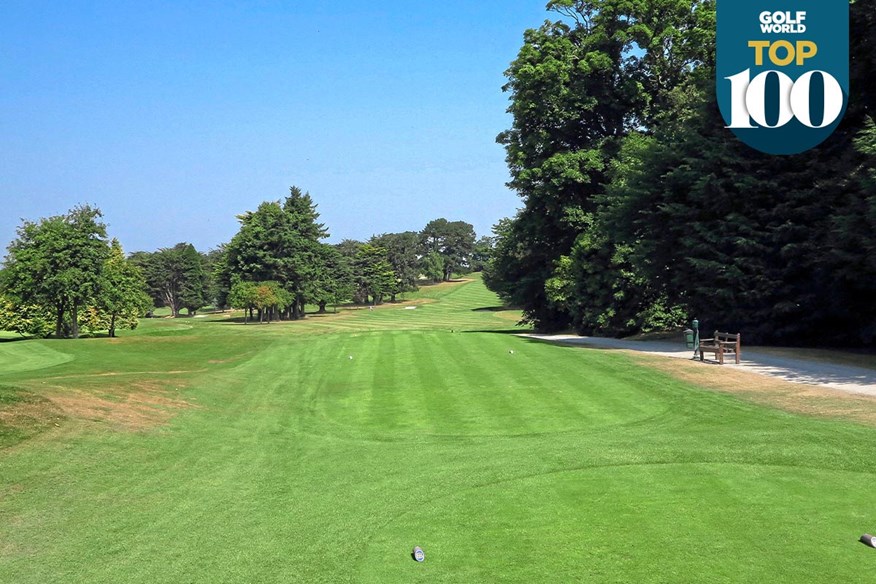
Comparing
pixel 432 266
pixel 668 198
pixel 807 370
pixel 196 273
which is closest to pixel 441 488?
pixel 807 370

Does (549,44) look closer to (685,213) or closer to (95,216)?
(685,213)

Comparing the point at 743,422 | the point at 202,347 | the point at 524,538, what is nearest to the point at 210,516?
the point at 524,538

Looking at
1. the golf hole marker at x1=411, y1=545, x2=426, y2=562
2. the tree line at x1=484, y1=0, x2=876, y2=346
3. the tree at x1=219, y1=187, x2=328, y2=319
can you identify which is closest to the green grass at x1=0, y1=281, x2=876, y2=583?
the golf hole marker at x1=411, y1=545, x2=426, y2=562

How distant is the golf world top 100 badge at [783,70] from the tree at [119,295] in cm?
4412

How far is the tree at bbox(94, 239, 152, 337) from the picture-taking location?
52.1 metres

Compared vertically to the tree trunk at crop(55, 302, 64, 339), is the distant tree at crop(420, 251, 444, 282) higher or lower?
higher

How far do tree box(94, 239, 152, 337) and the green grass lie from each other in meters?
36.3

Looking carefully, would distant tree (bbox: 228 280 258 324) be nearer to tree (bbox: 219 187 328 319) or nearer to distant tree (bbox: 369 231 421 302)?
tree (bbox: 219 187 328 319)

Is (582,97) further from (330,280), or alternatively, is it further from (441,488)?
(330,280)

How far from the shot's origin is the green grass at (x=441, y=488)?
764 centimetres

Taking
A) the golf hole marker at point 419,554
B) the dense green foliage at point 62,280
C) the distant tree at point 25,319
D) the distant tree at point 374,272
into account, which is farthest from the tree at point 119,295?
the distant tree at point 374,272

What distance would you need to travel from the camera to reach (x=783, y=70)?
28.3 meters

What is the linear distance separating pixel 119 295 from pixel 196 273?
8920 centimetres

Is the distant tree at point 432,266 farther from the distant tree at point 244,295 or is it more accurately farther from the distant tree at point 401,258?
the distant tree at point 244,295
